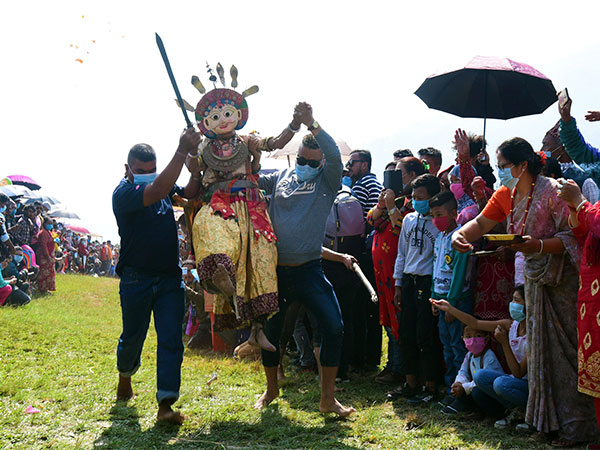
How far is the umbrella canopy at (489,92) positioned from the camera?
245 inches

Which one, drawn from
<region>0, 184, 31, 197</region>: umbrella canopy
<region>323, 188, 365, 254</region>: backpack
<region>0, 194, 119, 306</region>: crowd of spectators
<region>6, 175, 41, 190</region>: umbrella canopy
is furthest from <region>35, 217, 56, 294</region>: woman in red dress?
<region>323, 188, 365, 254</region>: backpack

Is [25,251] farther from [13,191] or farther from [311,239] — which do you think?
[311,239]

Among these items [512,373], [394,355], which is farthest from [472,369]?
[394,355]

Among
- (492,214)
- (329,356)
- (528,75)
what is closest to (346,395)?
(329,356)

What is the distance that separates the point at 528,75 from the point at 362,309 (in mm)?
3184

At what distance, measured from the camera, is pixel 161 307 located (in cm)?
483

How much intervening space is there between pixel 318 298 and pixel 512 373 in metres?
1.67

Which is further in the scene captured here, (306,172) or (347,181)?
(347,181)

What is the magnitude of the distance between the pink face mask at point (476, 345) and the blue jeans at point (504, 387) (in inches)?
10.8

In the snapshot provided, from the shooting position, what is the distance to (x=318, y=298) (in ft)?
15.9

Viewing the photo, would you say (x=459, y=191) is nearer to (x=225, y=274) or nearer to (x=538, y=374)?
(x=538, y=374)

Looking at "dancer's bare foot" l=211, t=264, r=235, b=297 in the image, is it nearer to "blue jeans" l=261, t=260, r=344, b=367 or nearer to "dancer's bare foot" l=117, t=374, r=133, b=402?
"blue jeans" l=261, t=260, r=344, b=367

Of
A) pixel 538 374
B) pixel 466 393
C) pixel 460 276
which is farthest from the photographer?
pixel 460 276

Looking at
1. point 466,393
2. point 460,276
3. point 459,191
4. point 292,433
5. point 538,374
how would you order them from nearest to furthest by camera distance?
point 538,374
point 292,433
point 466,393
point 460,276
point 459,191
